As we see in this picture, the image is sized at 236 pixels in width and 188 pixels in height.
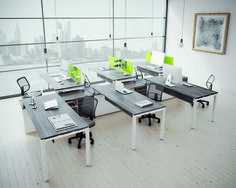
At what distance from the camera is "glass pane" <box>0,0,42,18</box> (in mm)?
7062

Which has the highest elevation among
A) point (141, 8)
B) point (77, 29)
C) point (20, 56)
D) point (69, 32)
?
point (141, 8)

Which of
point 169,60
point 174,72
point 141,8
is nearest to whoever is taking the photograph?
point 174,72

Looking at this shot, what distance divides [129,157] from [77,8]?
19.7ft

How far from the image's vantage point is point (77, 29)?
27.7ft

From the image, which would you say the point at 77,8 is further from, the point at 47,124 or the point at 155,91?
the point at 47,124

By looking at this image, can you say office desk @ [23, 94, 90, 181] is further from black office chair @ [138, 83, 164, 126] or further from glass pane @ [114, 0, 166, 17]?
glass pane @ [114, 0, 166, 17]

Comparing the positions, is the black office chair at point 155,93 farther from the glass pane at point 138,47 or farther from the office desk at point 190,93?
the glass pane at point 138,47

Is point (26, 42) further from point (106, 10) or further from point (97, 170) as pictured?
point (97, 170)

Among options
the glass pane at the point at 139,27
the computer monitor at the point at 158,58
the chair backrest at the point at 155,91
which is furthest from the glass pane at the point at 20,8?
the chair backrest at the point at 155,91

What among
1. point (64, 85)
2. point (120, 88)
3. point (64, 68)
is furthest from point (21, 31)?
point (120, 88)

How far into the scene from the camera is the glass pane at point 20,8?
7.06 m

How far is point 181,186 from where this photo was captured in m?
3.70

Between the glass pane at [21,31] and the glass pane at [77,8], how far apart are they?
21.1 inches

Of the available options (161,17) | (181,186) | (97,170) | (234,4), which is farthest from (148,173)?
(161,17)
